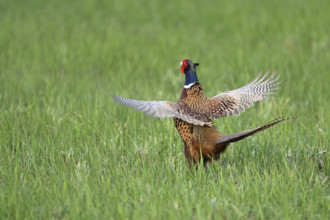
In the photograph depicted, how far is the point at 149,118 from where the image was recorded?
19.7 ft

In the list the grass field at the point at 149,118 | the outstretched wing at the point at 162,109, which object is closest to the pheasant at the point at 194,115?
the outstretched wing at the point at 162,109

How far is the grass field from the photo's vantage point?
390cm

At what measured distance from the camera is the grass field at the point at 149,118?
390cm

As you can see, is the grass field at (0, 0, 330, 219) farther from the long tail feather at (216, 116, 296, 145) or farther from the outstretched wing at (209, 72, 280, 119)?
the outstretched wing at (209, 72, 280, 119)

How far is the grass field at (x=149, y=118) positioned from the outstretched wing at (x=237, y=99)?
0.41 metres

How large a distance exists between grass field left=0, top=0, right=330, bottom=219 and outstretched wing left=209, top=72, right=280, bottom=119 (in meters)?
0.41

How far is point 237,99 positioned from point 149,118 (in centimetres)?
140

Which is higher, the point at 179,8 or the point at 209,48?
the point at 179,8

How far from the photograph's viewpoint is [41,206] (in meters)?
3.88

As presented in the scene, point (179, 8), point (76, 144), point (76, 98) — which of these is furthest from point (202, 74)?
point (179, 8)

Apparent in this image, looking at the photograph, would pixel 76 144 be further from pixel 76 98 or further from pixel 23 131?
pixel 76 98

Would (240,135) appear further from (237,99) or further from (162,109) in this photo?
(237,99)

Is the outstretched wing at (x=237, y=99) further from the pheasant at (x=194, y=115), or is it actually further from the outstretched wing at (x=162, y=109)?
the outstretched wing at (x=162, y=109)

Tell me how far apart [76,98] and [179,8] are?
18.4ft
